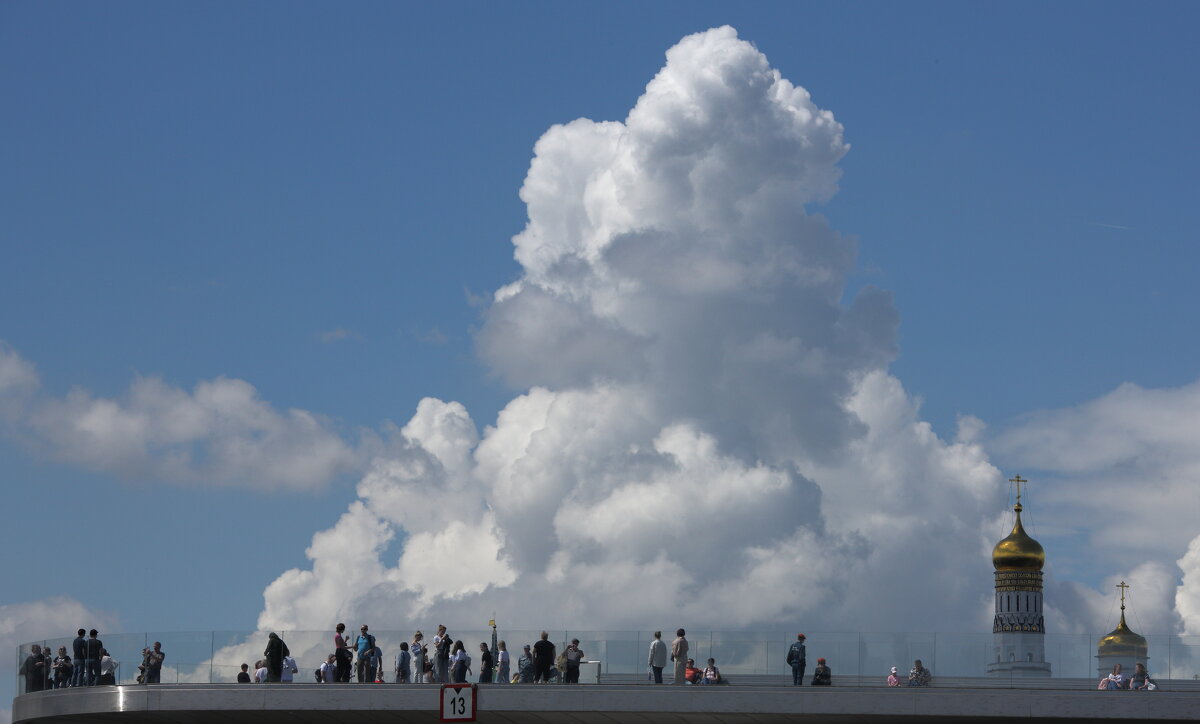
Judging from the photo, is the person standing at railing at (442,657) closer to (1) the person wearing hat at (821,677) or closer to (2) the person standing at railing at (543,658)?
(2) the person standing at railing at (543,658)

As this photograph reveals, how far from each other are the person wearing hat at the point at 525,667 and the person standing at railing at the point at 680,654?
145 inches

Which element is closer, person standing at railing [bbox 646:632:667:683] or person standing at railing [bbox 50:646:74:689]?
person standing at railing [bbox 646:632:667:683]

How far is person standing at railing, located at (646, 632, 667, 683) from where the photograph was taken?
51.1 metres

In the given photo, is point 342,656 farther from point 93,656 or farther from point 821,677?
point 821,677

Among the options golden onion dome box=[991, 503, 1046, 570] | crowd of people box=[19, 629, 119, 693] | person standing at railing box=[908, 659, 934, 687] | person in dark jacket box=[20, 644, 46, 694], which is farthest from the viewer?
golden onion dome box=[991, 503, 1046, 570]

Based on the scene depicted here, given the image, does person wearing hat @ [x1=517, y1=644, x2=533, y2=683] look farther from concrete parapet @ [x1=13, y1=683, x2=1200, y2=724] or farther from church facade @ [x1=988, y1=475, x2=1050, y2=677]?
church facade @ [x1=988, y1=475, x2=1050, y2=677]

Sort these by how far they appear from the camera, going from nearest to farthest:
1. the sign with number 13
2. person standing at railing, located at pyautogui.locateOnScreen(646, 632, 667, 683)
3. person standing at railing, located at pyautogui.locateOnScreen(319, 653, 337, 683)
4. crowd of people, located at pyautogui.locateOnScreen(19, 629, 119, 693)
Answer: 1. the sign with number 13
2. person standing at railing, located at pyautogui.locateOnScreen(646, 632, 667, 683)
3. person standing at railing, located at pyautogui.locateOnScreen(319, 653, 337, 683)
4. crowd of people, located at pyautogui.locateOnScreen(19, 629, 119, 693)

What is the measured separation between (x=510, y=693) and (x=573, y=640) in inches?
94.1

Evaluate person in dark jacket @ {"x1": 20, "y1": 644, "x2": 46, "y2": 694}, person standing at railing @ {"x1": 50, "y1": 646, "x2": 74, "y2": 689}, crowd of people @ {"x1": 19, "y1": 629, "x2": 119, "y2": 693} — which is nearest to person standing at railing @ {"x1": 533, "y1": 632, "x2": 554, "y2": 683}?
crowd of people @ {"x1": 19, "y1": 629, "x2": 119, "y2": 693}

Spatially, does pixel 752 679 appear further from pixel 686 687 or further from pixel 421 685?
pixel 421 685

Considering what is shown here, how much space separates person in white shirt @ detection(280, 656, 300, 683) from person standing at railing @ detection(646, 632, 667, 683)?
9302mm

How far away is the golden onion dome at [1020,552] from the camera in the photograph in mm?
132125

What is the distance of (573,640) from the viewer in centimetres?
5209

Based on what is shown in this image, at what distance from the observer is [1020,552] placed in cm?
13212
